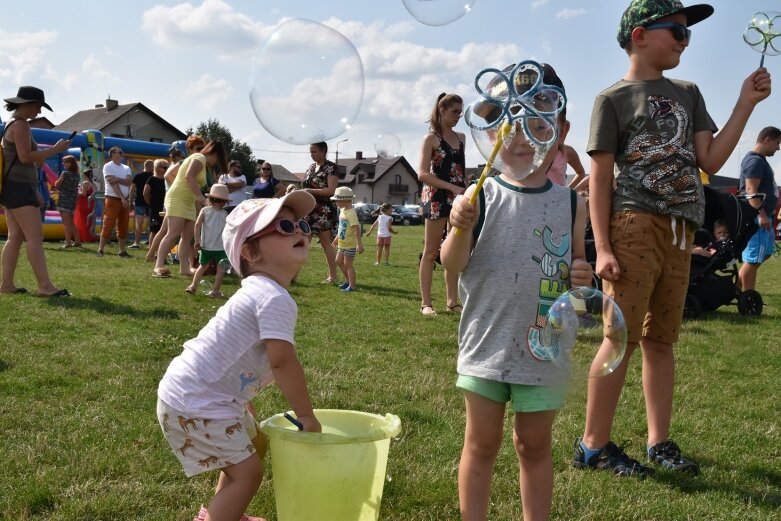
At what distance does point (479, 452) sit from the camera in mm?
2432

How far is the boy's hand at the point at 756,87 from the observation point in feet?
9.88

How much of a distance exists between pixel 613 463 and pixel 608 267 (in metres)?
0.86

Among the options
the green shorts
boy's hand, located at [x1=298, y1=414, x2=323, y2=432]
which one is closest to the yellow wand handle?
the green shorts

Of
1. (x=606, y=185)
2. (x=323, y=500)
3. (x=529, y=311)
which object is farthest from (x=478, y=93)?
(x=323, y=500)

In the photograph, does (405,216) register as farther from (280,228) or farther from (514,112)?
(514,112)

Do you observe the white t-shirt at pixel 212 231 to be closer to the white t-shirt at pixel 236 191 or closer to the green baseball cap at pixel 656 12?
the white t-shirt at pixel 236 191

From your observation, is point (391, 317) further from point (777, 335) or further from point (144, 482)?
point (144, 482)

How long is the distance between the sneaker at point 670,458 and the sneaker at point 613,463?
102 millimetres

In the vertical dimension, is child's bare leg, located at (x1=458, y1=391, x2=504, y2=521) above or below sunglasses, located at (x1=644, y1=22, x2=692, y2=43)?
below

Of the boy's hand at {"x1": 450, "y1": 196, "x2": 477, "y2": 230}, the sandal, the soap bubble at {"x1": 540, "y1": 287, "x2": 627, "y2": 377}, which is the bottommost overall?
the sandal

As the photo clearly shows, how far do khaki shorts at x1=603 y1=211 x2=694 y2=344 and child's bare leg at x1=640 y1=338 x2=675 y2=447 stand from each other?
114 mm

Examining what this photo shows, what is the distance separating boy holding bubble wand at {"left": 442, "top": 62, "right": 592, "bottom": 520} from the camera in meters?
2.28

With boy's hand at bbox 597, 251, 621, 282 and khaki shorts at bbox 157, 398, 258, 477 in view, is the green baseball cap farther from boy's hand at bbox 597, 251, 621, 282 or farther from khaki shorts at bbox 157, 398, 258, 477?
khaki shorts at bbox 157, 398, 258, 477

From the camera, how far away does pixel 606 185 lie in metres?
3.17
